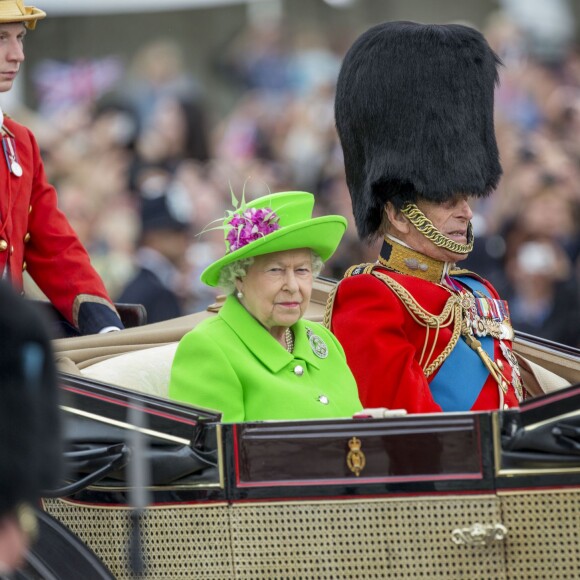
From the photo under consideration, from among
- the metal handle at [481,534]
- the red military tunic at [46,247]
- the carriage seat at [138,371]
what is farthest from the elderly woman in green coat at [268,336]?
the red military tunic at [46,247]

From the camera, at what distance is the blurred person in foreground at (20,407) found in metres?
1.94

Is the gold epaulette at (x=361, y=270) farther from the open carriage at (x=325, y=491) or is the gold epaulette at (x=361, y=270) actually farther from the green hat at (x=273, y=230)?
the open carriage at (x=325, y=491)

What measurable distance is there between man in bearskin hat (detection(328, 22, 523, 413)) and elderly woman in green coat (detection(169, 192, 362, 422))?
16cm

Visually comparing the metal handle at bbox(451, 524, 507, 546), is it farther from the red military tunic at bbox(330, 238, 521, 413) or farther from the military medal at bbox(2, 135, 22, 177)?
the military medal at bbox(2, 135, 22, 177)

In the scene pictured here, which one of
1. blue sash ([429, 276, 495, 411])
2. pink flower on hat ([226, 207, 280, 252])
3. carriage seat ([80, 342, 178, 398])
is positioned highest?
pink flower on hat ([226, 207, 280, 252])

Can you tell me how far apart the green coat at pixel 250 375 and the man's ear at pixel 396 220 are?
1.52 feet

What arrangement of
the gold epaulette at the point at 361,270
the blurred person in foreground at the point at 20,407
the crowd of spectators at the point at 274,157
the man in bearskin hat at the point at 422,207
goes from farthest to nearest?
the crowd of spectators at the point at 274,157, the gold epaulette at the point at 361,270, the man in bearskin hat at the point at 422,207, the blurred person in foreground at the point at 20,407

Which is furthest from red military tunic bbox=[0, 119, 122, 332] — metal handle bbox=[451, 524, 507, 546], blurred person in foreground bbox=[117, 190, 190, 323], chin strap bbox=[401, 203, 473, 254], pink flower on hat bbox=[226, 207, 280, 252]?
blurred person in foreground bbox=[117, 190, 190, 323]

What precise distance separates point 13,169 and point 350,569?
5.47 ft

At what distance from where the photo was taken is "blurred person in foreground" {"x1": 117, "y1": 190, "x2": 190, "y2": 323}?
766 centimetres

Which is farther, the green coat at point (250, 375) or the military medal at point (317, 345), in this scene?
the military medal at point (317, 345)

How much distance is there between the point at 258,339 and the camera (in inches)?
Answer: 145

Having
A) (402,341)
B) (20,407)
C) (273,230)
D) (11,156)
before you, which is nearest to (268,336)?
(273,230)

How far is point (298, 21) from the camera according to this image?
368 inches
